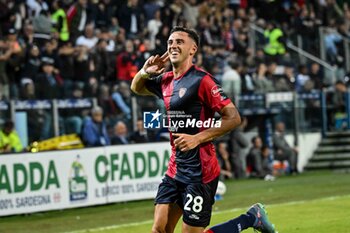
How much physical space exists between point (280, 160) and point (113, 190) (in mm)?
7623

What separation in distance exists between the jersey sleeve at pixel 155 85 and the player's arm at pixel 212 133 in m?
0.66

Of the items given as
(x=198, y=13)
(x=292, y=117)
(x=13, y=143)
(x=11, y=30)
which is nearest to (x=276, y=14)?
(x=198, y=13)

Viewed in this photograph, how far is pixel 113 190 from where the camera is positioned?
17.5 m

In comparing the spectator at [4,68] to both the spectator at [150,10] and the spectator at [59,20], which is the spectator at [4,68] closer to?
the spectator at [59,20]

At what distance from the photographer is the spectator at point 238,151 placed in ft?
75.7

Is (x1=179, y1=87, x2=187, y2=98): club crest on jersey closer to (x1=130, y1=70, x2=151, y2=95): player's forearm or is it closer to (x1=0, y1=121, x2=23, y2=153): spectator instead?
(x1=130, y1=70, x2=151, y2=95): player's forearm

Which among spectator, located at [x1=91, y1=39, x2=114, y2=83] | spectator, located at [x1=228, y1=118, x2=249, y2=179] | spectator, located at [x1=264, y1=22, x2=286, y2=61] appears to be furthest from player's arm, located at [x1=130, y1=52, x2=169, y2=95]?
spectator, located at [x1=264, y1=22, x2=286, y2=61]

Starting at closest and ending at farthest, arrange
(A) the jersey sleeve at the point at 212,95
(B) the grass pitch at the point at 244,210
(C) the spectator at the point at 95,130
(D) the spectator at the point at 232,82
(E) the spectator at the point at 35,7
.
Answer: (A) the jersey sleeve at the point at 212,95 < (B) the grass pitch at the point at 244,210 < (C) the spectator at the point at 95,130 < (E) the spectator at the point at 35,7 < (D) the spectator at the point at 232,82

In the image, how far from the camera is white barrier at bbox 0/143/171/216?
15.9 m

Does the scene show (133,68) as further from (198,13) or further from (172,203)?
(172,203)

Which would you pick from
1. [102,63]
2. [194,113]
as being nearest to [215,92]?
[194,113]

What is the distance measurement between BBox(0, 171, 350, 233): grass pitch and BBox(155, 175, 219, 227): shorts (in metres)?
4.08

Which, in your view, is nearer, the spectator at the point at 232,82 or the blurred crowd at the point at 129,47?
the blurred crowd at the point at 129,47

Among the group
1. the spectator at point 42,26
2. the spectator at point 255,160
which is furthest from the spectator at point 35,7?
the spectator at point 255,160
